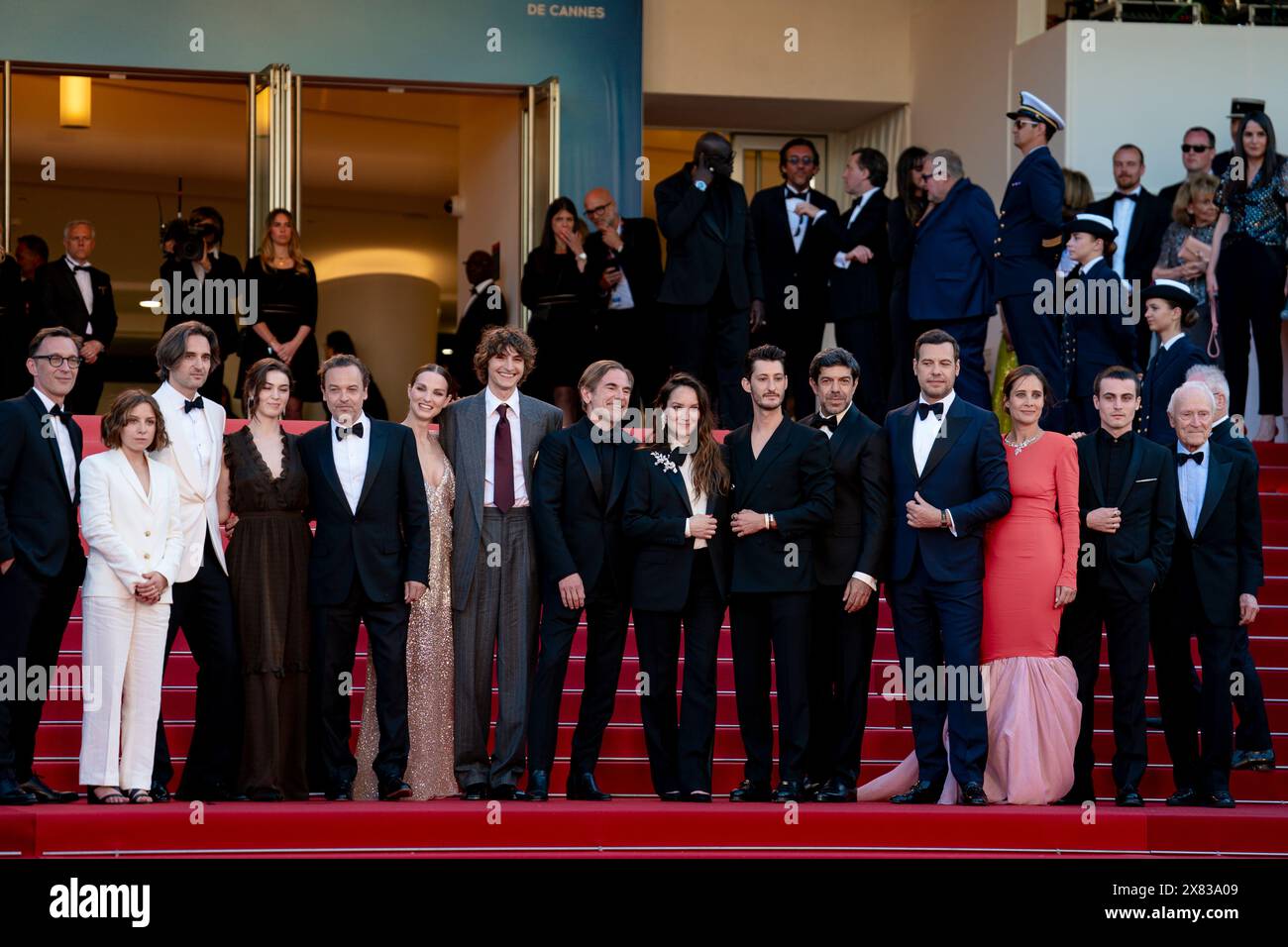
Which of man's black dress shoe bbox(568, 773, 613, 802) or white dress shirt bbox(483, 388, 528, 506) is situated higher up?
white dress shirt bbox(483, 388, 528, 506)

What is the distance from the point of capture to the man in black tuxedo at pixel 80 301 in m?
12.0

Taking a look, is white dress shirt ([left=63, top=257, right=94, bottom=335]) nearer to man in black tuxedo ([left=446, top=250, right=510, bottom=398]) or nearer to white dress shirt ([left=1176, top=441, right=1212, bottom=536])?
man in black tuxedo ([left=446, top=250, right=510, bottom=398])

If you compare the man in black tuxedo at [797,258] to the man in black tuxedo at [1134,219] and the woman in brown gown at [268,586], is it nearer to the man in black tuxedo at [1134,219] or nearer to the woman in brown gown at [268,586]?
the man in black tuxedo at [1134,219]

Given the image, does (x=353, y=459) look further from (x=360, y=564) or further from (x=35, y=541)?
(x=35, y=541)

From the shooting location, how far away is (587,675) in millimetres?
7938

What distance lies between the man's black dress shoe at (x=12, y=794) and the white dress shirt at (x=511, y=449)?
6.79 feet

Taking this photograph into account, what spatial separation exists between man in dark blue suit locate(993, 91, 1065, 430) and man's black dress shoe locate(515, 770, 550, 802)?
415 centimetres

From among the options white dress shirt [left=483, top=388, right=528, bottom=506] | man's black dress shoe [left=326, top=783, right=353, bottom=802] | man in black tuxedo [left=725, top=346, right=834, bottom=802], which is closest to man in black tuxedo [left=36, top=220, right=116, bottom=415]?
white dress shirt [left=483, top=388, right=528, bottom=506]

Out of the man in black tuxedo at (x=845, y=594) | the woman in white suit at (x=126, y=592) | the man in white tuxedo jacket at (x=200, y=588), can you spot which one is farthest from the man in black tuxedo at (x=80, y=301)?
the man in black tuxedo at (x=845, y=594)

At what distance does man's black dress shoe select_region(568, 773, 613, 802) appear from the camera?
7.76m

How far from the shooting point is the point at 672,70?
15.6 metres

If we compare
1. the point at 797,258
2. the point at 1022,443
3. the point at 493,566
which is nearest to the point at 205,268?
the point at 797,258

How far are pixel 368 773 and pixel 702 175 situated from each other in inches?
182

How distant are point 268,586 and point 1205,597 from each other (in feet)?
12.4
